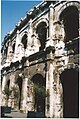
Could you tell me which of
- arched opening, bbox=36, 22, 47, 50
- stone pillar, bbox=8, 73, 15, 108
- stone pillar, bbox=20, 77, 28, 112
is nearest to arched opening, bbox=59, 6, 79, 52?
arched opening, bbox=36, 22, 47, 50

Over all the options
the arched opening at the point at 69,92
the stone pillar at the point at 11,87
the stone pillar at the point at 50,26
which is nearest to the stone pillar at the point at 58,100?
the arched opening at the point at 69,92

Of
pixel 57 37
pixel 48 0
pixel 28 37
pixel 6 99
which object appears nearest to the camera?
pixel 57 37

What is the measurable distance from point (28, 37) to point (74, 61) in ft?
17.3

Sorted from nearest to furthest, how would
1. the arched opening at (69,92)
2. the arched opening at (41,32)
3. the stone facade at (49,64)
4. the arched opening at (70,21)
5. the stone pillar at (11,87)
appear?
the stone facade at (49,64)
the arched opening at (69,92)
the arched opening at (70,21)
the arched opening at (41,32)
the stone pillar at (11,87)

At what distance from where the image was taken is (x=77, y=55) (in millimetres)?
10820

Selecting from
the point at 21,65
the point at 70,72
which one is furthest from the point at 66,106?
the point at 21,65

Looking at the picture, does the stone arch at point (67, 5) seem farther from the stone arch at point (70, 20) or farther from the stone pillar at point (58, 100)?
the stone pillar at point (58, 100)

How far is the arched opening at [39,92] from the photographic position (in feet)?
36.8

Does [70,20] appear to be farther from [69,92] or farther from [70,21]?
[69,92]

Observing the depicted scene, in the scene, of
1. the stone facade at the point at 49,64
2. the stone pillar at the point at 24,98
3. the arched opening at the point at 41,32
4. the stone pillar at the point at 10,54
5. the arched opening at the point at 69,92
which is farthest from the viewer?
the stone pillar at the point at 10,54

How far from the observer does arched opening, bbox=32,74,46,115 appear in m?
11.2

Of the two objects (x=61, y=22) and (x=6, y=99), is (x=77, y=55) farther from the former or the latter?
(x=6, y=99)

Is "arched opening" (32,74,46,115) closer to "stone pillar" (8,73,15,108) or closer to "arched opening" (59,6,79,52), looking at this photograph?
"stone pillar" (8,73,15,108)

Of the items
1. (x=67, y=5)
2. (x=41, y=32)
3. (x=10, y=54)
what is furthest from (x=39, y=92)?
(x=10, y=54)
